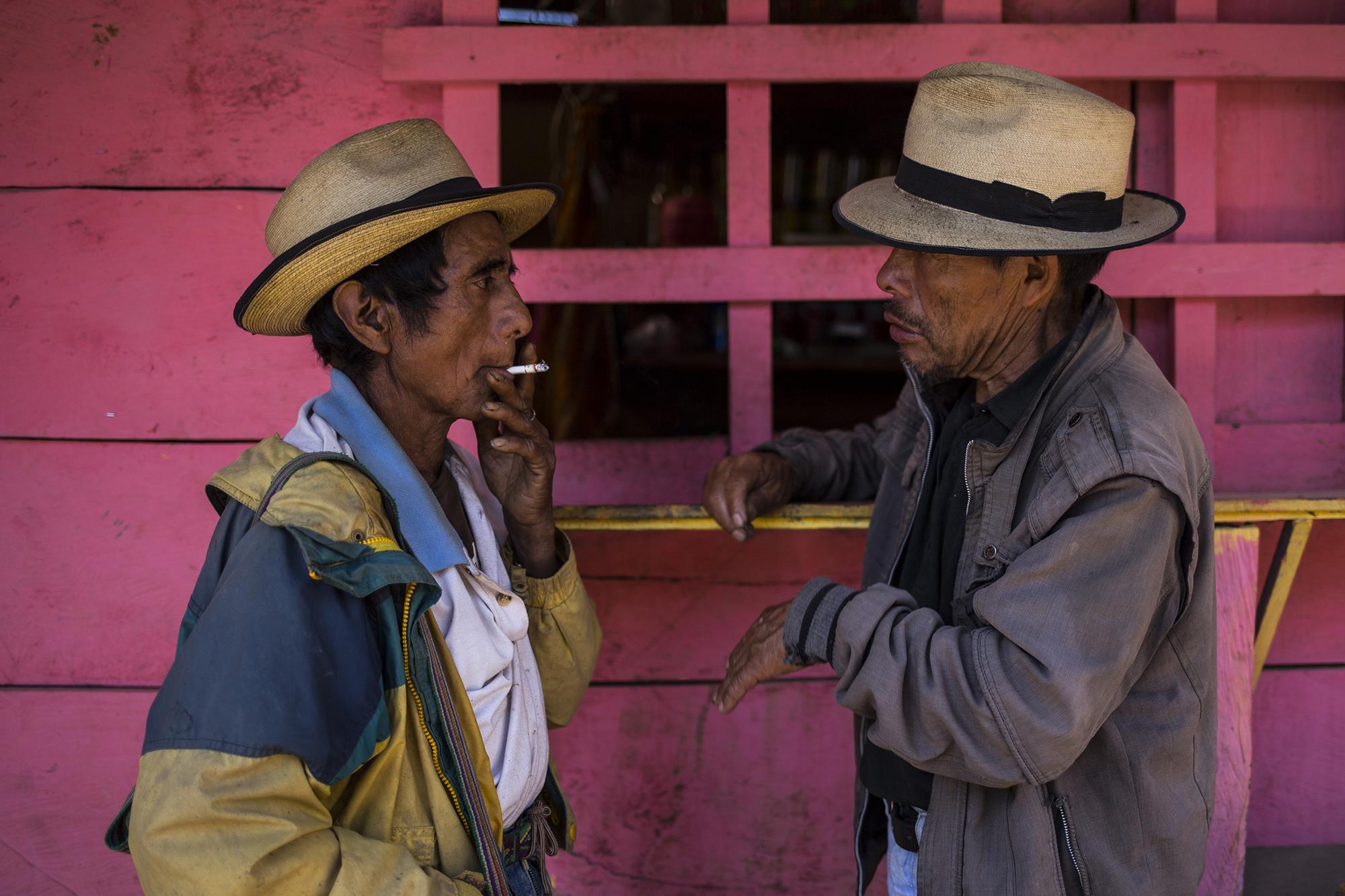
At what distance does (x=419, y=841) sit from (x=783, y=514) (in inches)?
40.4

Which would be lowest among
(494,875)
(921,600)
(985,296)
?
(494,875)

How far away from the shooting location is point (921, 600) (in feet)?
6.27

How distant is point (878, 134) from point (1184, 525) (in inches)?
146

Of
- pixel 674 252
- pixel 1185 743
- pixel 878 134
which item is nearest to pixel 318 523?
pixel 674 252

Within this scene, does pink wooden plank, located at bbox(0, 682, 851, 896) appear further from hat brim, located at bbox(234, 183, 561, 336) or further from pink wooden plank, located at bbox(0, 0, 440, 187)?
pink wooden plank, located at bbox(0, 0, 440, 187)

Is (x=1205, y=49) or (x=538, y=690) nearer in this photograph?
(x=538, y=690)

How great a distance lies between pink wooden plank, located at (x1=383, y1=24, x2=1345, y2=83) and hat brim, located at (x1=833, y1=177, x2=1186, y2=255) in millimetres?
572

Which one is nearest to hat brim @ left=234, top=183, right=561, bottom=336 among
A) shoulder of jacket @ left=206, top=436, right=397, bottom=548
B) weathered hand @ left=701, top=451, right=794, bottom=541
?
shoulder of jacket @ left=206, top=436, right=397, bottom=548

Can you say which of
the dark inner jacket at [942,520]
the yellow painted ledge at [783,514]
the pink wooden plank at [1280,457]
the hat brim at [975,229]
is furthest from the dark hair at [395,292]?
the pink wooden plank at [1280,457]

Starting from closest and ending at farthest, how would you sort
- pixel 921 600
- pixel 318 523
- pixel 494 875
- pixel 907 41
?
pixel 318 523 → pixel 494 875 → pixel 921 600 → pixel 907 41

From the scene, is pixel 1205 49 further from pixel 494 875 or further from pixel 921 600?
pixel 494 875

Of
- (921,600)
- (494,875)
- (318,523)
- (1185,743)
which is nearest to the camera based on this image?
(318,523)

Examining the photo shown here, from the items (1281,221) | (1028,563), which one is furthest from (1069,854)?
(1281,221)

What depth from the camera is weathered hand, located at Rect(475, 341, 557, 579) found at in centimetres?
179
